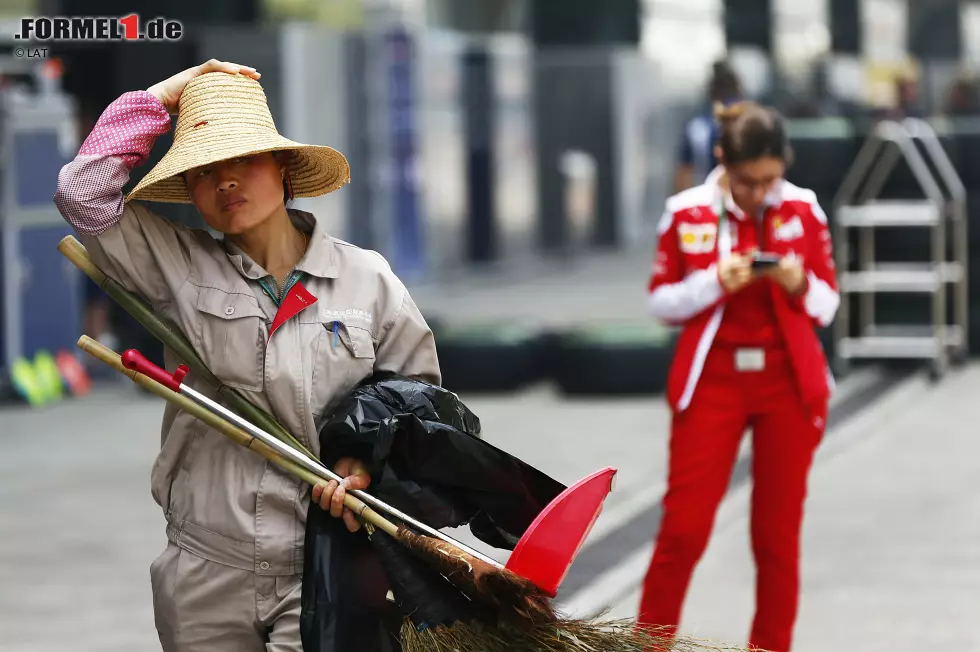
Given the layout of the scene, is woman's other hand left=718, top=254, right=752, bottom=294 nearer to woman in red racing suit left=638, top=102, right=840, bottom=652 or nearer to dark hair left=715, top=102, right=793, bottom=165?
woman in red racing suit left=638, top=102, right=840, bottom=652

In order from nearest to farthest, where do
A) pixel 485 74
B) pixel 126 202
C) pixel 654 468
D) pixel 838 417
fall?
pixel 126 202 < pixel 654 468 < pixel 838 417 < pixel 485 74

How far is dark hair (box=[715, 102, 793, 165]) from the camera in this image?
502 cm

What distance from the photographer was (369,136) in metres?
17.8

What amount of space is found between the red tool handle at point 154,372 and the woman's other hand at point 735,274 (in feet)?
6.81

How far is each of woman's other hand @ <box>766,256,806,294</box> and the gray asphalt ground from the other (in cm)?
153

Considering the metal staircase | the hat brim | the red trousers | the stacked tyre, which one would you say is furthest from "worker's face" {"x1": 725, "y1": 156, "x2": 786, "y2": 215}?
the metal staircase

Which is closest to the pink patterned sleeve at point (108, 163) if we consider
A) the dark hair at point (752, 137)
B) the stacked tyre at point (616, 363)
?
the dark hair at point (752, 137)

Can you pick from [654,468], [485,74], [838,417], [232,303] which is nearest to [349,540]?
[232,303]

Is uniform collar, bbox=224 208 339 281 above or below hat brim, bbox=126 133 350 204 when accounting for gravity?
below

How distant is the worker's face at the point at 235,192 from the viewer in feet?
11.4

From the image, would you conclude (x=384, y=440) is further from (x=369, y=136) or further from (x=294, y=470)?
(x=369, y=136)

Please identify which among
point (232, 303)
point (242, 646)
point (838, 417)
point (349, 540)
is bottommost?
point (838, 417)

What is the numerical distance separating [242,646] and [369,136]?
1454cm

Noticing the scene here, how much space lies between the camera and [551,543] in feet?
11.1
